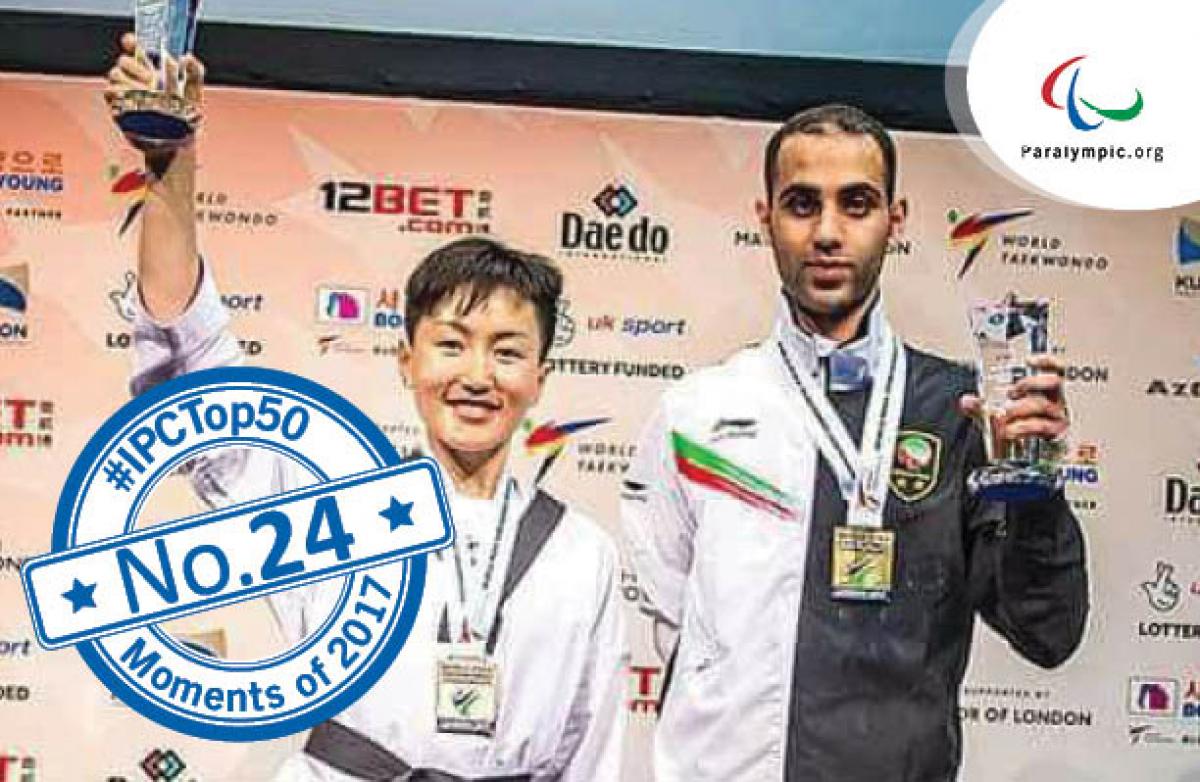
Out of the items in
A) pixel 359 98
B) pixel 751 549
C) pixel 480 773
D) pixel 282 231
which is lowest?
pixel 480 773

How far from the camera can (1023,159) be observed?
9.26 feet

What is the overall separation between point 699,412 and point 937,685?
0.46m

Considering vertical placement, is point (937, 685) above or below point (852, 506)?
below

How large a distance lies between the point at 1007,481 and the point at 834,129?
0.49 m

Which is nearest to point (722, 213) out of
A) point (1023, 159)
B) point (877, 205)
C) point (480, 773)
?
point (877, 205)

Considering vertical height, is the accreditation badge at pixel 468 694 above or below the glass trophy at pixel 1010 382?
Result: below

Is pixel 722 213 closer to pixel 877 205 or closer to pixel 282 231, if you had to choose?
pixel 877 205

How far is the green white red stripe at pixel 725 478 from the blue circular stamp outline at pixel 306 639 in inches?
14.0

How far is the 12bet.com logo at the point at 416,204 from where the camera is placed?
110 inches

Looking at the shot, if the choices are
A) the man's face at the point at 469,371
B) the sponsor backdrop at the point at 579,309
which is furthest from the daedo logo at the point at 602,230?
the man's face at the point at 469,371

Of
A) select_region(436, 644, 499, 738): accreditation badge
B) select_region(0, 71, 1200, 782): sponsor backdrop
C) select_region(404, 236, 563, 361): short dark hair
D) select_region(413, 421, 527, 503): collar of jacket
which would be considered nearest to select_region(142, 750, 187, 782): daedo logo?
select_region(0, 71, 1200, 782): sponsor backdrop

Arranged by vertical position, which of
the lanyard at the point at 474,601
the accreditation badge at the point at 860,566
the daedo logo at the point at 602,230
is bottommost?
the lanyard at the point at 474,601

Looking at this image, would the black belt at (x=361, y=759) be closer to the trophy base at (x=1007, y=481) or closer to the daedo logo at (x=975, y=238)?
the trophy base at (x=1007, y=481)

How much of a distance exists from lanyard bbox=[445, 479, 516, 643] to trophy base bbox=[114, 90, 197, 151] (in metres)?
0.62
